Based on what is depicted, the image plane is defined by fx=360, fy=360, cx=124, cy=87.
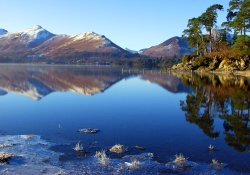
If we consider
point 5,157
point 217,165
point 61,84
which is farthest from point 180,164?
point 61,84

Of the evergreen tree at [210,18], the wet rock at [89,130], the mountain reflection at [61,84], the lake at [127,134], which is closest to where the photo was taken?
the lake at [127,134]

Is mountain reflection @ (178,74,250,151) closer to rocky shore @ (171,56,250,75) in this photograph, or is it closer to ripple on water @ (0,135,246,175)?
ripple on water @ (0,135,246,175)

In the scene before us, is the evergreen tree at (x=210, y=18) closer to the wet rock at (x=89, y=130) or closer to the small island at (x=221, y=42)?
the small island at (x=221, y=42)

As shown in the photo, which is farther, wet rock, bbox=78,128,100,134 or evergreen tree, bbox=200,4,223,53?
evergreen tree, bbox=200,4,223,53

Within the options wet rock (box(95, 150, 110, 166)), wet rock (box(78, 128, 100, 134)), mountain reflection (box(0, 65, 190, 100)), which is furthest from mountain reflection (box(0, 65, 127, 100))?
wet rock (box(95, 150, 110, 166))

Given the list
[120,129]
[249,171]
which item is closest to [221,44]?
[120,129]

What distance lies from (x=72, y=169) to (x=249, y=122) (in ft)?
57.6

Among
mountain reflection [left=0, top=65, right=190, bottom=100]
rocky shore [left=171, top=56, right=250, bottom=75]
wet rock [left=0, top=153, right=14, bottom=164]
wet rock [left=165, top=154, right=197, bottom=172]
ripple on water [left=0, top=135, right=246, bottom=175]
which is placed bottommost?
wet rock [left=165, top=154, right=197, bottom=172]

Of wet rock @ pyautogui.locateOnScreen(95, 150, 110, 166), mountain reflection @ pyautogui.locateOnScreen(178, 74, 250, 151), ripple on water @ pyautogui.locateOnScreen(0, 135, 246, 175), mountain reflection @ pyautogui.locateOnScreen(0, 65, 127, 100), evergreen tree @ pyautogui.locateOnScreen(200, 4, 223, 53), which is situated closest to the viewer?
ripple on water @ pyautogui.locateOnScreen(0, 135, 246, 175)

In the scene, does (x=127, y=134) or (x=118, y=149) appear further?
(x=127, y=134)

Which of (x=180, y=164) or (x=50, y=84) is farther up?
(x=50, y=84)

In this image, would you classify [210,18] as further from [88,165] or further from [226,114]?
[88,165]

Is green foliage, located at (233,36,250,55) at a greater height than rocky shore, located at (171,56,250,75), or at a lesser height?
greater

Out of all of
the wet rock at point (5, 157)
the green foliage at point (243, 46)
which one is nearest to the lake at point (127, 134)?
the wet rock at point (5, 157)
